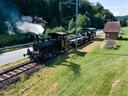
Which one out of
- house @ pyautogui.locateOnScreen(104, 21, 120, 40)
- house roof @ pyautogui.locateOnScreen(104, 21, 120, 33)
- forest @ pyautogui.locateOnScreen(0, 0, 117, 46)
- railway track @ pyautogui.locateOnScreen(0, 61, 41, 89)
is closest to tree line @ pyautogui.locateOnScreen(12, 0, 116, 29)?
forest @ pyautogui.locateOnScreen(0, 0, 117, 46)

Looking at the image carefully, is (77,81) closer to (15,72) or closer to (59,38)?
(15,72)

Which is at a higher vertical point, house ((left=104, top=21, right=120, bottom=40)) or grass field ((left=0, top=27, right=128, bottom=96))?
house ((left=104, top=21, right=120, bottom=40))

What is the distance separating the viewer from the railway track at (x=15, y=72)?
1147 centimetres

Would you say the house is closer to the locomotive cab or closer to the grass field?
the locomotive cab

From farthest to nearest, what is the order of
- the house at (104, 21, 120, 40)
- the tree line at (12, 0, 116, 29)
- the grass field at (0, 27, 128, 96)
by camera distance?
the tree line at (12, 0, 116, 29) < the house at (104, 21, 120, 40) < the grass field at (0, 27, 128, 96)

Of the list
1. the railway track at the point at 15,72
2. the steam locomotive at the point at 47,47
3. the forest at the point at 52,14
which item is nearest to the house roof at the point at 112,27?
the forest at the point at 52,14

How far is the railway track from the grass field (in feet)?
1.93

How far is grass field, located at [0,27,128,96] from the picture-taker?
32.2 feet

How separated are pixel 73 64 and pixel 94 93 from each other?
19.2 feet

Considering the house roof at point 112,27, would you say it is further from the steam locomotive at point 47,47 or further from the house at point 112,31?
the steam locomotive at point 47,47

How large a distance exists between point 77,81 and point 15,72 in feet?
17.8

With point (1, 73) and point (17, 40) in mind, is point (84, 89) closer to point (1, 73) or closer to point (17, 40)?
point (1, 73)

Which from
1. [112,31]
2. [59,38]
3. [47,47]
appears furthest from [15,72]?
[112,31]

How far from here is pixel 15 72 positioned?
13336mm
